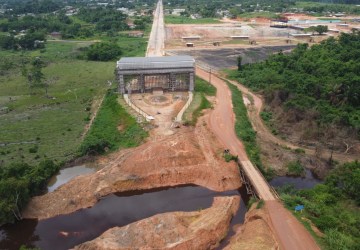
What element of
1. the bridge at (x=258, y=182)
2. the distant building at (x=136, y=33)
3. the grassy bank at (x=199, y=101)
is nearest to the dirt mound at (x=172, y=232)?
the bridge at (x=258, y=182)

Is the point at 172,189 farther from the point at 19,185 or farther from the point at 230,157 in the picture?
the point at 19,185

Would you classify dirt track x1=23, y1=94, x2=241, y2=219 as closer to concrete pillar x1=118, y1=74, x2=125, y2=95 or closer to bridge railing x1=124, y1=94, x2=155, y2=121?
bridge railing x1=124, y1=94, x2=155, y2=121

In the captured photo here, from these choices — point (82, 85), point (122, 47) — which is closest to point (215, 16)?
point (122, 47)

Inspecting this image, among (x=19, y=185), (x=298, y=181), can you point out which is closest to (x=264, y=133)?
(x=298, y=181)

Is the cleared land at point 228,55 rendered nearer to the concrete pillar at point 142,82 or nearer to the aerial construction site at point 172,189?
the aerial construction site at point 172,189

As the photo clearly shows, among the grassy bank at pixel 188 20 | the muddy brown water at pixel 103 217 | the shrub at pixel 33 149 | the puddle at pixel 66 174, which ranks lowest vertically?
the muddy brown water at pixel 103 217

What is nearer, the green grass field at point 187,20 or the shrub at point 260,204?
the shrub at point 260,204

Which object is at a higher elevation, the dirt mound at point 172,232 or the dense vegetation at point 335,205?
the dense vegetation at point 335,205

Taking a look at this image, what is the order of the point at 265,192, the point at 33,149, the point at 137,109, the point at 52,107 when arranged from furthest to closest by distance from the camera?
the point at 52,107 → the point at 137,109 → the point at 33,149 → the point at 265,192
